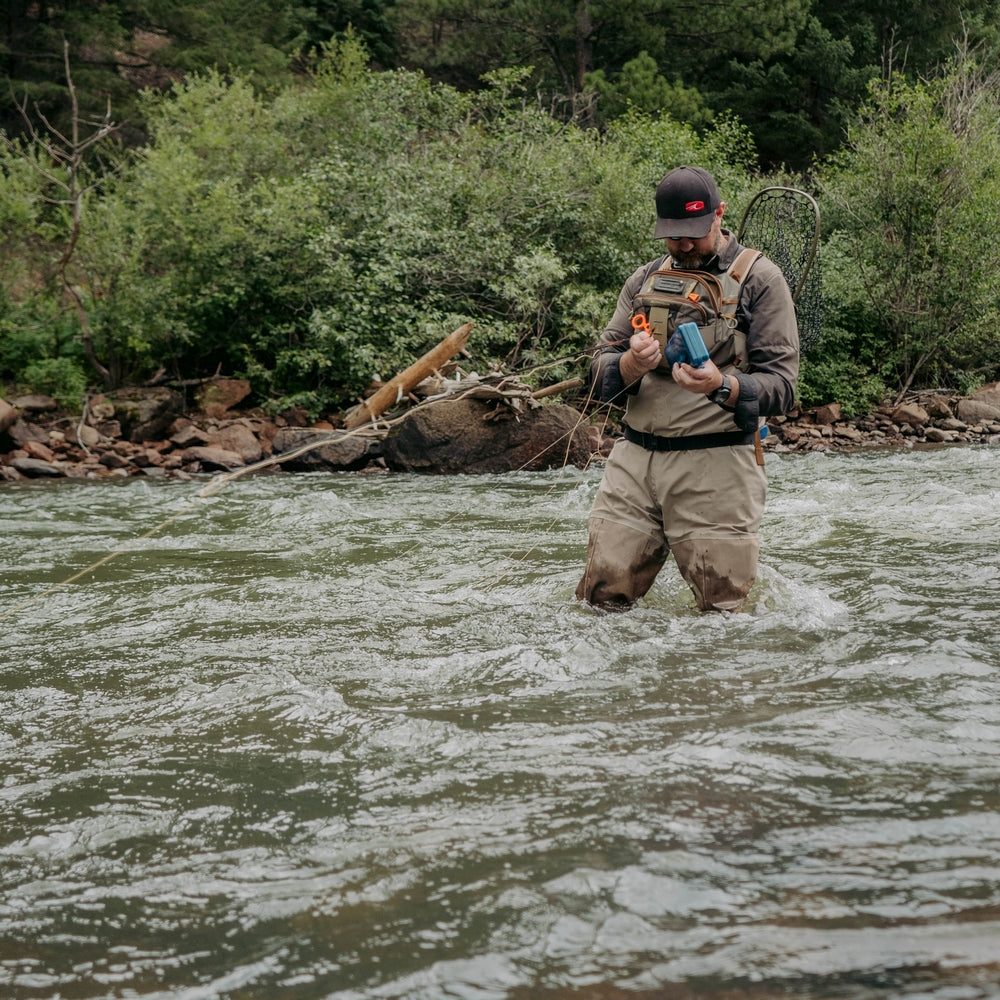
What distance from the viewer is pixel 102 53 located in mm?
30297

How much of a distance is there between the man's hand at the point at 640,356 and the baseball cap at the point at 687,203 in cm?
44

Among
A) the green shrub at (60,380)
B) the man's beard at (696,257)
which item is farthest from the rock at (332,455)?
the man's beard at (696,257)

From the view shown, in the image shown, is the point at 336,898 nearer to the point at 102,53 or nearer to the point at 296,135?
the point at 296,135

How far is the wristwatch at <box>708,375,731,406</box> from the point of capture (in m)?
4.58

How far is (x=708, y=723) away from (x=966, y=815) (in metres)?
0.98

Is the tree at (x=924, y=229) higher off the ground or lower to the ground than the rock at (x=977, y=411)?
higher

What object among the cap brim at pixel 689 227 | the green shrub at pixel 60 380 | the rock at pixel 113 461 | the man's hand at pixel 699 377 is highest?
the cap brim at pixel 689 227

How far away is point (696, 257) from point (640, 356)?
0.58 metres

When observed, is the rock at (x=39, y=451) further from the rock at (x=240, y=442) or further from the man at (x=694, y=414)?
the man at (x=694, y=414)

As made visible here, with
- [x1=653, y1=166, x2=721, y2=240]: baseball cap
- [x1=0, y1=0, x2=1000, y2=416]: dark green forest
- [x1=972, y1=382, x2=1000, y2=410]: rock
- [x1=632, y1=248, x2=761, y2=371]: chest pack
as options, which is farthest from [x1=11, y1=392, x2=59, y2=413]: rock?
[x1=972, y1=382, x2=1000, y2=410]: rock

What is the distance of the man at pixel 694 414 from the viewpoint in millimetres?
4656

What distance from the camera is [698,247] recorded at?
4777mm

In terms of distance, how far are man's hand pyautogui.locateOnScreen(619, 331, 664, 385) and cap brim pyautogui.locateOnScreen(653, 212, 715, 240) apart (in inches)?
17.2

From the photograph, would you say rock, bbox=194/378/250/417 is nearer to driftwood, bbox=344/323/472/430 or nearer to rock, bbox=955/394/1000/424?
driftwood, bbox=344/323/472/430
